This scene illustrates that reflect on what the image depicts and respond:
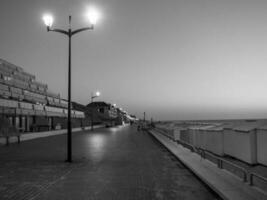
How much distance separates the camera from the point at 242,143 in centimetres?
1298

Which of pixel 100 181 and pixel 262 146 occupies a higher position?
pixel 262 146

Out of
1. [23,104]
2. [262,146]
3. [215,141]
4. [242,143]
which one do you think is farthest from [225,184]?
[23,104]

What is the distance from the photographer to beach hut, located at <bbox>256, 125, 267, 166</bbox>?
1117 centimetres

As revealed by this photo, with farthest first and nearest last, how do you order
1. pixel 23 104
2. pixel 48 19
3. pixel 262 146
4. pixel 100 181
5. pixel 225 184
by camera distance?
pixel 23 104
pixel 48 19
pixel 262 146
pixel 100 181
pixel 225 184

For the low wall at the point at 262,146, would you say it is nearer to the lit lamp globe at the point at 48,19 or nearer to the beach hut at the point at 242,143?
the beach hut at the point at 242,143

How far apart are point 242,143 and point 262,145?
1.56m

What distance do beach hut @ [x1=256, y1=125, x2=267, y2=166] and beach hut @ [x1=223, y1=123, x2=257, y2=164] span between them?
25cm

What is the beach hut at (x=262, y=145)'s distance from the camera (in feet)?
36.7

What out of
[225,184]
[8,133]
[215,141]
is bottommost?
[225,184]

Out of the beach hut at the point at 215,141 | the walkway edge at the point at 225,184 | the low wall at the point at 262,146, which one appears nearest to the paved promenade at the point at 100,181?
the walkway edge at the point at 225,184

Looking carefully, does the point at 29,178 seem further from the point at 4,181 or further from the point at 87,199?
the point at 87,199

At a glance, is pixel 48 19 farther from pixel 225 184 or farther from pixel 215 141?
pixel 215 141

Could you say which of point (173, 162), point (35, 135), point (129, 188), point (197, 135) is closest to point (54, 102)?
point (35, 135)

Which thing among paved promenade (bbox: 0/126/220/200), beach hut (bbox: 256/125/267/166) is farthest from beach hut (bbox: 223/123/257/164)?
paved promenade (bbox: 0/126/220/200)
